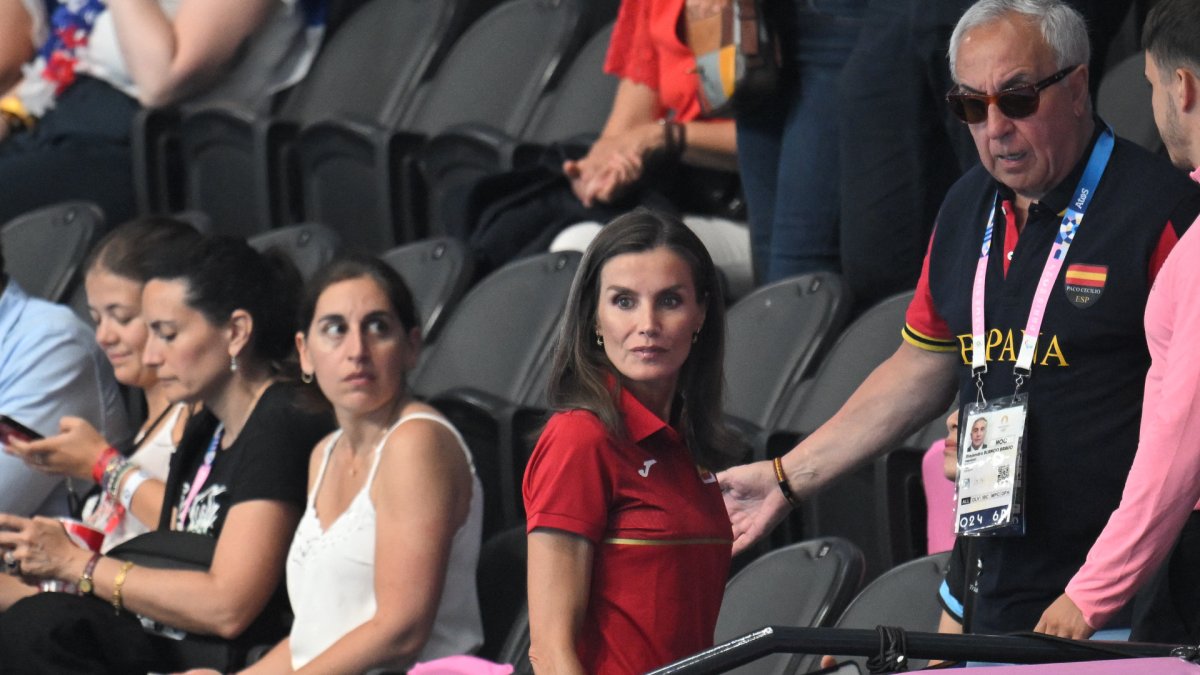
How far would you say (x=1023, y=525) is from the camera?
2.44m

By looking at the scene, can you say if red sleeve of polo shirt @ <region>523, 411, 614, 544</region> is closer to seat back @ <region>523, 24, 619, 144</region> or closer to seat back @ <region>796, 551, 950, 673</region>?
seat back @ <region>796, 551, 950, 673</region>

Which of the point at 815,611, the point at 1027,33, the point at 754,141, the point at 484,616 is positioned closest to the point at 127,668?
the point at 484,616

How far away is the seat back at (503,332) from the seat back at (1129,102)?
3.94ft

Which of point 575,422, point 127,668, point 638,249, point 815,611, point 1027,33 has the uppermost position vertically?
point 1027,33

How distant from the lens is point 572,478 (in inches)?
92.7

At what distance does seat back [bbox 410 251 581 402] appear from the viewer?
4098 millimetres

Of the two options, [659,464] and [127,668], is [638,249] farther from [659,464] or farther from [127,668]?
[127,668]

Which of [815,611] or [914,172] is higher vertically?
[914,172]

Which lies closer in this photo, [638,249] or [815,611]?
[638,249]

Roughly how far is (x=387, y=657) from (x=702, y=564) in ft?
3.16

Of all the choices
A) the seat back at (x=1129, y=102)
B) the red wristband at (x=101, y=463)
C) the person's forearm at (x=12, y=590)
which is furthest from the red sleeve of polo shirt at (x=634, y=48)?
the person's forearm at (x=12, y=590)

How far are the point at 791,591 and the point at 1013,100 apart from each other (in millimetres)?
915

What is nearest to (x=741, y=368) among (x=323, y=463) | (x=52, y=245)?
(x=323, y=463)

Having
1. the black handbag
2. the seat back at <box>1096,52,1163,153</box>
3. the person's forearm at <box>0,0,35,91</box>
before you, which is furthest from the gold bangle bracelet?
the person's forearm at <box>0,0,35,91</box>
